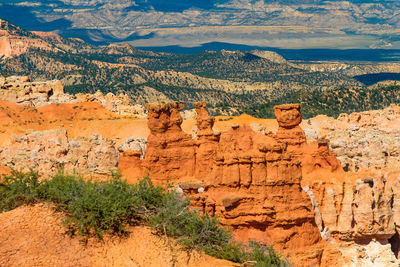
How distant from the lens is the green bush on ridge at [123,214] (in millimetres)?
23953

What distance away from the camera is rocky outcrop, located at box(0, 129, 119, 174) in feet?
122

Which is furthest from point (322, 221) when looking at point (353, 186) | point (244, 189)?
point (244, 189)

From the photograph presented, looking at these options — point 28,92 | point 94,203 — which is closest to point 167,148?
point 94,203

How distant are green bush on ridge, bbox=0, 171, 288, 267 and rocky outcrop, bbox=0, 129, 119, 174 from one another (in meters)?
8.90

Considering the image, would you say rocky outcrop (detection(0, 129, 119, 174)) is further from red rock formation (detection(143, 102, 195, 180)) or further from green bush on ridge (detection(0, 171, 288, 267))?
green bush on ridge (detection(0, 171, 288, 267))

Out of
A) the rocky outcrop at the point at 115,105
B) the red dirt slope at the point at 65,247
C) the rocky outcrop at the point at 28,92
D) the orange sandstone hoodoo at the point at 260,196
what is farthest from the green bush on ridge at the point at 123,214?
the rocky outcrop at the point at 28,92

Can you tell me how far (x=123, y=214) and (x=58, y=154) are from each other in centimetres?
1867

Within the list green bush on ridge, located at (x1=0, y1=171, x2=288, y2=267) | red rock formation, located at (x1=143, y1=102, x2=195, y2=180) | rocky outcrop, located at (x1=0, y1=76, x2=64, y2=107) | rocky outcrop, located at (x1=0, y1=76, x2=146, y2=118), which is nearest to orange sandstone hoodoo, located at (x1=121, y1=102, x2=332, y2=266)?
green bush on ridge, located at (x1=0, y1=171, x2=288, y2=267)

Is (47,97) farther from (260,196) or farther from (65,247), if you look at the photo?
(65,247)

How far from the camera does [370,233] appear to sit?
32.4 meters

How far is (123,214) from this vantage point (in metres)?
24.5

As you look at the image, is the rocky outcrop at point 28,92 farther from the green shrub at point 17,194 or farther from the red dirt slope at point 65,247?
the red dirt slope at point 65,247

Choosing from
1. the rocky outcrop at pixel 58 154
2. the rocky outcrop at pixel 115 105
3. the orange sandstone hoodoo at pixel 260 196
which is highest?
the orange sandstone hoodoo at pixel 260 196

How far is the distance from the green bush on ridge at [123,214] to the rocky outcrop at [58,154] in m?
8.90
